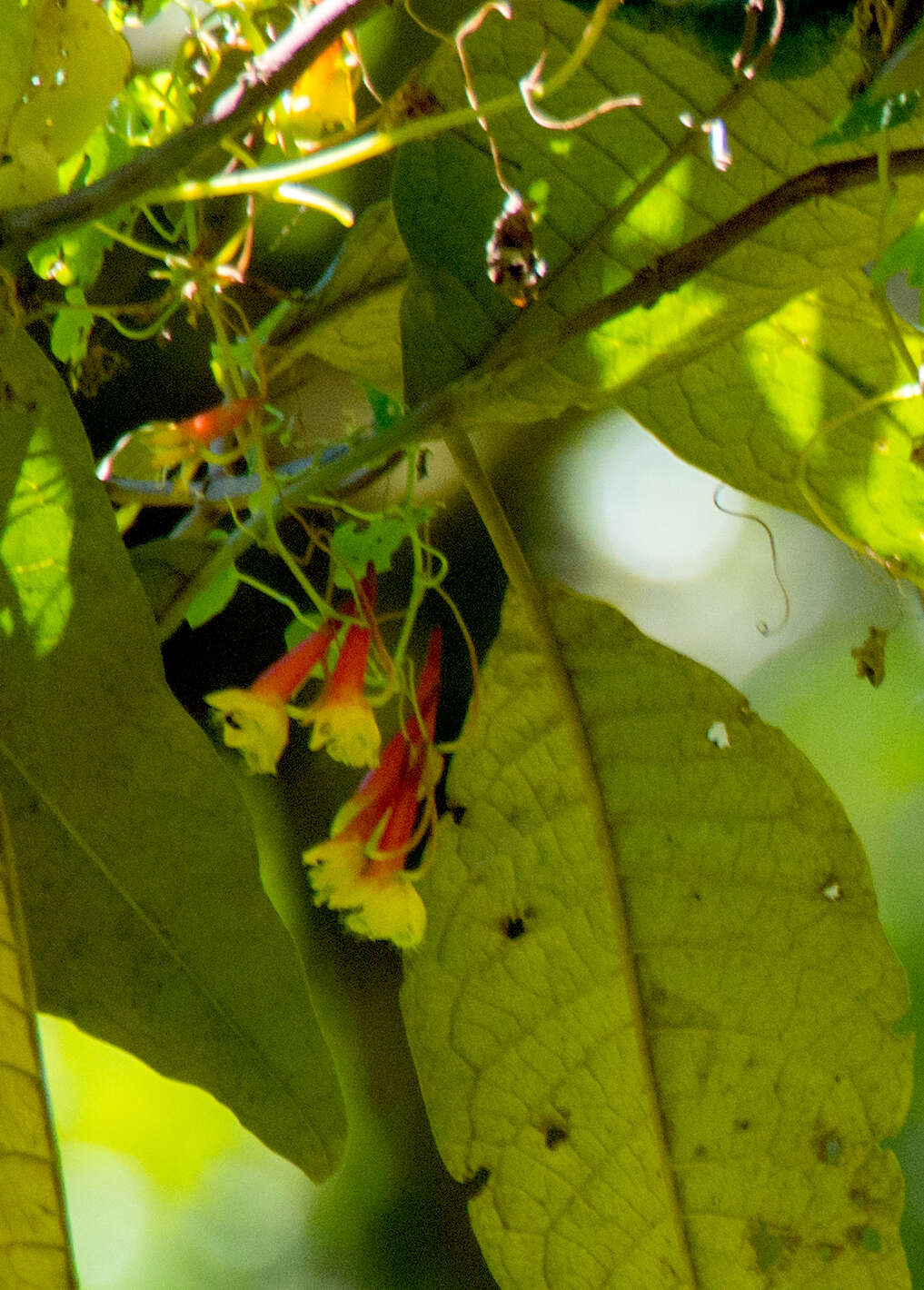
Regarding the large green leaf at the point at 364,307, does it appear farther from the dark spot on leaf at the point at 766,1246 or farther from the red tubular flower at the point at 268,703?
the dark spot on leaf at the point at 766,1246

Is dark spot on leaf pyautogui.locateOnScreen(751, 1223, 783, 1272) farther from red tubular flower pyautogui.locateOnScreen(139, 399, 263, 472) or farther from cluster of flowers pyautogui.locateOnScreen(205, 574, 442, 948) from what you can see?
red tubular flower pyautogui.locateOnScreen(139, 399, 263, 472)

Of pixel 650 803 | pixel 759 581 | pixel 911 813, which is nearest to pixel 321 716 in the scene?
pixel 650 803

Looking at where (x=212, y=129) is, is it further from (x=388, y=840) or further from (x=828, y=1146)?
(x=828, y=1146)

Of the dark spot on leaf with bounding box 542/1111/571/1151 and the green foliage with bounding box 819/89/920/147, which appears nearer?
the green foliage with bounding box 819/89/920/147

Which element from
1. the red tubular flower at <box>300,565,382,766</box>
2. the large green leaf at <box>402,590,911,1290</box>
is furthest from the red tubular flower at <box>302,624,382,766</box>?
the large green leaf at <box>402,590,911,1290</box>

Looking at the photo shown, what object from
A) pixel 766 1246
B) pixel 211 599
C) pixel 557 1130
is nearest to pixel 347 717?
pixel 211 599

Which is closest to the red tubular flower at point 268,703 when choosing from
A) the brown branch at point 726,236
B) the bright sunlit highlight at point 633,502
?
the brown branch at point 726,236
